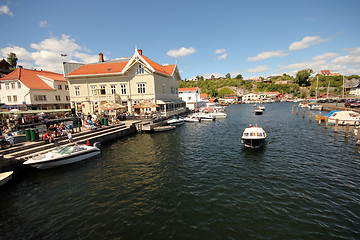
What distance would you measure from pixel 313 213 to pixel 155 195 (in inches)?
340

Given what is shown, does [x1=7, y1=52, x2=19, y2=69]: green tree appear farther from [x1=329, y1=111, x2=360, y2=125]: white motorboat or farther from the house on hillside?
[x1=329, y1=111, x2=360, y2=125]: white motorboat

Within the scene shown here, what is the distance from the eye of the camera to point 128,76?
3506 cm

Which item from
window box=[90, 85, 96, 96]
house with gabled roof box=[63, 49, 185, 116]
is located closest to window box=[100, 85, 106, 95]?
house with gabled roof box=[63, 49, 185, 116]

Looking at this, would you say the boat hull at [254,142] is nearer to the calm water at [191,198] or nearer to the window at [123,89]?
the calm water at [191,198]

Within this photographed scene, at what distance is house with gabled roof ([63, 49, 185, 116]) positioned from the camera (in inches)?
1352

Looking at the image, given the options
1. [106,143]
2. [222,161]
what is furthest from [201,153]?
[106,143]

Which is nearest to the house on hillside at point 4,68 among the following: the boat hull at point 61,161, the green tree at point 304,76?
the boat hull at point 61,161

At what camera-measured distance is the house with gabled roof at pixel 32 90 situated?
123ft

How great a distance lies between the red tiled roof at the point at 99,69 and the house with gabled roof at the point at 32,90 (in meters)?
10.4

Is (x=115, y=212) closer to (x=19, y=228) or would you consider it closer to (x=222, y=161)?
(x=19, y=228)

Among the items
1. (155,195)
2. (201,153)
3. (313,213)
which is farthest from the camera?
(201,153)

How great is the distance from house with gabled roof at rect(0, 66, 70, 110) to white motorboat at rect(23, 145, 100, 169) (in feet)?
100

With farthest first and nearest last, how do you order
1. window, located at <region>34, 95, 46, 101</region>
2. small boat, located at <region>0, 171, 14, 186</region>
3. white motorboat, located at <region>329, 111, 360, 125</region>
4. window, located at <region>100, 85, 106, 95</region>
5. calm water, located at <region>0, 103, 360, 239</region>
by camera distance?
window, located at <region>34, 95, 46, 101</region>
window, located at <region>100, 85, 106, 95</region>
white motorboat, located at <region>329, 111, 360, 125</region>
small boat, located at <region>0, 171, 14, 186</region>
calm water, located at <region>0, 103, 360, 239</region>

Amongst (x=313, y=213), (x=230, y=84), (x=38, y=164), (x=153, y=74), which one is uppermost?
(x=230, y=84)
